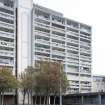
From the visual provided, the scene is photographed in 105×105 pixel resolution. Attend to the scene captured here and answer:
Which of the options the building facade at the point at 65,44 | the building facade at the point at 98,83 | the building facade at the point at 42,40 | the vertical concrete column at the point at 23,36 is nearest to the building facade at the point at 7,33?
the building facade at the point at 42,40

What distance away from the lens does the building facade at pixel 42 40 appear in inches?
4193

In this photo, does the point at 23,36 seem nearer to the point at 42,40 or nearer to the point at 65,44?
the point at 42,40

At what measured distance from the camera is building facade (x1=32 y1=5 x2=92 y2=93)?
117 m

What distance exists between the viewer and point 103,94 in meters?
95.2

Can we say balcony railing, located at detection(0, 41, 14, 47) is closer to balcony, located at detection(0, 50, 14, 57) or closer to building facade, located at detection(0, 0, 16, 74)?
building facade, located at detection(0, 0, 16, 74)

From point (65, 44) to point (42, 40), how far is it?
44.1ft

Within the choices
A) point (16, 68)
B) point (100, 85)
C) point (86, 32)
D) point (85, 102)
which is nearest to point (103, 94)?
point (85, 102)

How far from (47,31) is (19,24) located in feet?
41.1

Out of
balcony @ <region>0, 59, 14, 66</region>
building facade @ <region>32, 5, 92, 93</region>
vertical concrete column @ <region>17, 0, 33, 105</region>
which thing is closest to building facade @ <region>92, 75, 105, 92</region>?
building facade @ <region>32, 5, 92, 93</region>

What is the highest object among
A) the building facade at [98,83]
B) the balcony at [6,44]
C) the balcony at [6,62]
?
the balcony at [6,44]

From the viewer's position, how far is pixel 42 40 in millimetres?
117188

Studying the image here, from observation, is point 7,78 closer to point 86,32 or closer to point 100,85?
point 86,32

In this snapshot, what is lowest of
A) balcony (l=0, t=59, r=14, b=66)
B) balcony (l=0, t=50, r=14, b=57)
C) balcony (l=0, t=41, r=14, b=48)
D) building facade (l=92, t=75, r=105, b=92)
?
building facade (l=92, t=75, r=105, b=92)

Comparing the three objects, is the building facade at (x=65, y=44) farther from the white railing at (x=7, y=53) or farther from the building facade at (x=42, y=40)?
the white railing at (x=7, y=53)
